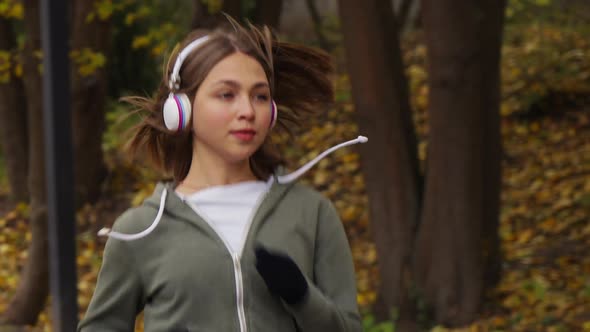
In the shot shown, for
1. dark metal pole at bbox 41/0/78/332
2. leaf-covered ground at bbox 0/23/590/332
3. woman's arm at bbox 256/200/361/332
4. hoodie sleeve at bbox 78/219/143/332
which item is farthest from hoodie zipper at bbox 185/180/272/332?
leaf-covered ground at bbox 0/23/590/332

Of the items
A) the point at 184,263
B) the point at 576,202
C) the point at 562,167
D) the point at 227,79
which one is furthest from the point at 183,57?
the point at 562,167

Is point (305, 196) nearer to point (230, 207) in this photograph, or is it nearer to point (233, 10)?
point (230, 207)

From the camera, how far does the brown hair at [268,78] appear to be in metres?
2.86

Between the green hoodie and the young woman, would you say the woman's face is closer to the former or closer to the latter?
the young woman

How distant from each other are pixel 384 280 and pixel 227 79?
5.23 m

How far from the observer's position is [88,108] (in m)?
11.6

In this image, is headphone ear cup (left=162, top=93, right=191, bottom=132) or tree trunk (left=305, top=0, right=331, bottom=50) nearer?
headphone ear cup (left=162, top=93, right=191, bottom=132)

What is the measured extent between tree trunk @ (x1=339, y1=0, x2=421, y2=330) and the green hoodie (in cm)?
476

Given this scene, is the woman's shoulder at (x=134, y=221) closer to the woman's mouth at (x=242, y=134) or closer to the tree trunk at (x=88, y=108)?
the woman's mouth at (x=242, y=134)

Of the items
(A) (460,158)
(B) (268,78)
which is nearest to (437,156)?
(A) (460,158)

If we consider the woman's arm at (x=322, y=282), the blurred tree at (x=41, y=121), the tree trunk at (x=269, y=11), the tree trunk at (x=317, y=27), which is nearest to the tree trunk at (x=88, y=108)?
the blurred tree at (x=41, y=121)

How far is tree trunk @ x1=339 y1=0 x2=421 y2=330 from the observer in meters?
7.56

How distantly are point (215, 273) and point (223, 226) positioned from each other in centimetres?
15

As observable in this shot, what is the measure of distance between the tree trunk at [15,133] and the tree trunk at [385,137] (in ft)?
18.0
